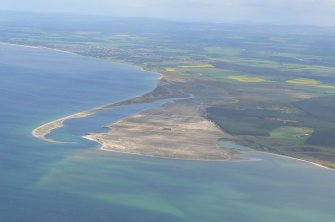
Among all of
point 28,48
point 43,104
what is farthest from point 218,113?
point 28,48

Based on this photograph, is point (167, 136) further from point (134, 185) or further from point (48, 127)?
point (134, 185)

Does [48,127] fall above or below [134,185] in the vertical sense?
above

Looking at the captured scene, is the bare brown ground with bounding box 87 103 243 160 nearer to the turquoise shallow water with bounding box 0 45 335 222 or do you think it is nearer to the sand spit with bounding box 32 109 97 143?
the turquoise shallow water with bounding box 0 45 335 222

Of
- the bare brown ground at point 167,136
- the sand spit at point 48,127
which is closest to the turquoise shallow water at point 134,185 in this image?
the sand spit at point 48,127

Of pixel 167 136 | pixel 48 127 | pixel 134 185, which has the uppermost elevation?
pixel 48 127

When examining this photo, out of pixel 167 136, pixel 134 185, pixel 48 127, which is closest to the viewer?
pixel 134 185

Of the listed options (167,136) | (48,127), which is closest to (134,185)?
(167,136)

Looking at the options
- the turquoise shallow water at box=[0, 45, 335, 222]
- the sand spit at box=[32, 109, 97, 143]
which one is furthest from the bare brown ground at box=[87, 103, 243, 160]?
the sand spit at box=[32, 109, 97, 143]

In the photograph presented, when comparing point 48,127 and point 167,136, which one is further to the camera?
→ point 48,127

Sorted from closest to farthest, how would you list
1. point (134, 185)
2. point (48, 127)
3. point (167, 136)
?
point (134, 185), point (167, 136), point (48, 127)
